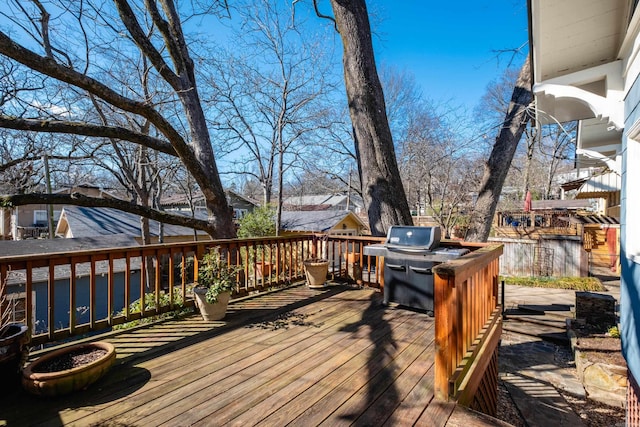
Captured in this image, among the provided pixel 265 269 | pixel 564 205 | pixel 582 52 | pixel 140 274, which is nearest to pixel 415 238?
pixel 582 52

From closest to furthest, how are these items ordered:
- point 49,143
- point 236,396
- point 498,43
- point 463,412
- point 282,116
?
1. point 463,412
2. point 236,396
3. point 498,43
4. point 49,143
5. point 282,116

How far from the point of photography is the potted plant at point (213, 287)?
142 inches

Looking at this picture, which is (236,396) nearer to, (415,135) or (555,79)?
(555,79)

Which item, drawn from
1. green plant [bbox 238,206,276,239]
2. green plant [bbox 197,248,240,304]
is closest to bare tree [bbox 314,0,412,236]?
green plant [bbox 197,248,240,304]

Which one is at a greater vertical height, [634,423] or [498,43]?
[498,43]

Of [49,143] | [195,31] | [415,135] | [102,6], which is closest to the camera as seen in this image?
[102,6]

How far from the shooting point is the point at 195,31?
25.0ft

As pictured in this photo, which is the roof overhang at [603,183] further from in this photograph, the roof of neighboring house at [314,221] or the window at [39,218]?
the window at [39,218]

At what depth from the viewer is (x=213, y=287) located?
3.63m

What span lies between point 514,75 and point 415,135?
1054cm

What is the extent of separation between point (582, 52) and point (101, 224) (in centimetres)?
1613

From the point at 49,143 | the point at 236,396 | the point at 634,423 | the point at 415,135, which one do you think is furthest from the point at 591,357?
the point at 49,143

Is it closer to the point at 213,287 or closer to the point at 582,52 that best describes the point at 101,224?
the point at 213,287

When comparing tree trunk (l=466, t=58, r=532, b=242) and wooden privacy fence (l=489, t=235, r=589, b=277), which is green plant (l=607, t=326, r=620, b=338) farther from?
wooden privacy fence (l=489, t=235, r=589, b=277)
